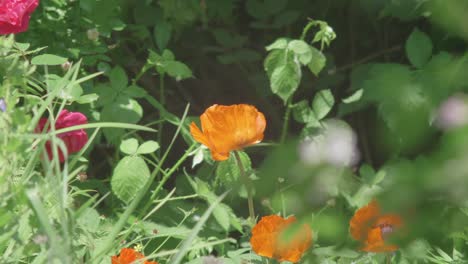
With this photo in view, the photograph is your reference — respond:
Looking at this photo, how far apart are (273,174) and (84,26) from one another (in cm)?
181

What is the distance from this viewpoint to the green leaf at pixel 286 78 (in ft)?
7.47

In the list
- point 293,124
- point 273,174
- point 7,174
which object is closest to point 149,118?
point 293,124

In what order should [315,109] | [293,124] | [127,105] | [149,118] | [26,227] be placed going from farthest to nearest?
[293,124] → [149,118] → [315,109] → [127,105] → [26,227]

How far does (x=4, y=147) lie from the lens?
47.5 inches

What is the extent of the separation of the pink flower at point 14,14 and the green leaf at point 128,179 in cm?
42

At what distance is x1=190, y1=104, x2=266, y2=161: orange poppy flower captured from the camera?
166 cm

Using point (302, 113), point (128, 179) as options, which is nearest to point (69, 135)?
point (128, 179)

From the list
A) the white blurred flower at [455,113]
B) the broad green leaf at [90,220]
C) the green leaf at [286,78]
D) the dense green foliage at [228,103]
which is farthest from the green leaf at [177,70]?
the white blurred flower at [455,113]

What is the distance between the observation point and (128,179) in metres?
2.06

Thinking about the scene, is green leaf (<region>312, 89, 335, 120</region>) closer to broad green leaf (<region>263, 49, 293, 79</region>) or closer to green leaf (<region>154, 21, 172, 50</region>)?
broad green leaf (<region>263, 49, 293, 79</region>)

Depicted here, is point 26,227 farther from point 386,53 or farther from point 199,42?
point 386,53

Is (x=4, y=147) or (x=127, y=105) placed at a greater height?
(x=4, y=147)

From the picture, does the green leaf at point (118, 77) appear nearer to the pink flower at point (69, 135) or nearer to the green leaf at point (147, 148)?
the green leaf at point (147, 148)

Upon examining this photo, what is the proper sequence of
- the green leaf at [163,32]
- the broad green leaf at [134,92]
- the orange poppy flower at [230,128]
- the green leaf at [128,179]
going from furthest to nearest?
the green leaf at [163,32]
the broad green leaf at [134,92]
the green leaf at [128,179]
the orange poppy flower at [230,128]
